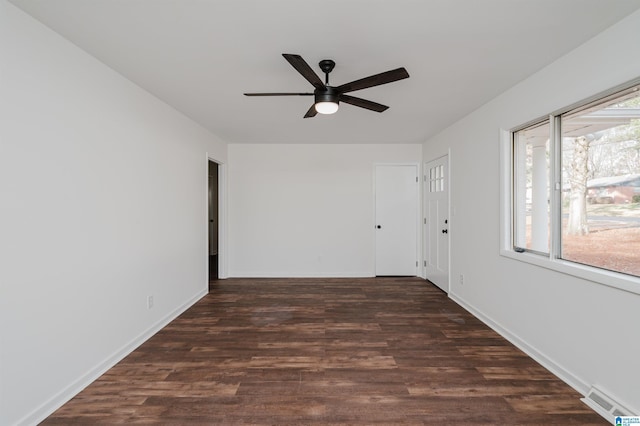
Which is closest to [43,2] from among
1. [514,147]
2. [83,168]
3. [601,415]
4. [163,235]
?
[83,168]

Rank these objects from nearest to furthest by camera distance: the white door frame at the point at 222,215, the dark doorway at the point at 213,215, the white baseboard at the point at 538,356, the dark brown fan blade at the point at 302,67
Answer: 1. the dark brown fan blade at the point at 302,67
2. the white baseboard at the point at 538,356
3. the white door frame at the point at 222,215
4. the dark doorway at the point at 213,215

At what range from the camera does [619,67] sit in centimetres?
178

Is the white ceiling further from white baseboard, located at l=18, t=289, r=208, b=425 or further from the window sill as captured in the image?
white baseboard, located at l=18, t=289, r=208, b=425

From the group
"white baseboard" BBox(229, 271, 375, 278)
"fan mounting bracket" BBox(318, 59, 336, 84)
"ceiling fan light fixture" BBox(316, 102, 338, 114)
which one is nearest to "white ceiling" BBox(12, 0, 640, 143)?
"fan mounting bracket" BBox(318, 59, 336, 84)

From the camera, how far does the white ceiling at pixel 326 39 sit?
5.38 feet

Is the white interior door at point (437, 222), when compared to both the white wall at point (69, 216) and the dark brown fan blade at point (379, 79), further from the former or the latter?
the white wall at point (69, 216)

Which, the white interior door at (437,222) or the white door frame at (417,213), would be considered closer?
the white interior door at (437,222)

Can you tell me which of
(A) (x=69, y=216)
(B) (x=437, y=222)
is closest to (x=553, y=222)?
(B) (x=437, y=222)

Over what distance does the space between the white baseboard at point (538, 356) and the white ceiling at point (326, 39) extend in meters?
2.27

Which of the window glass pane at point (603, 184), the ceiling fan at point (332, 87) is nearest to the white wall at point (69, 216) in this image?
the ceiling fan at point (332, 87)

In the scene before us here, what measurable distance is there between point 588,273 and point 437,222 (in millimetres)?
2634

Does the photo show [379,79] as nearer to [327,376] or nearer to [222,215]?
[327,376]

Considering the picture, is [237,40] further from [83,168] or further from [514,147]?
[514,147]

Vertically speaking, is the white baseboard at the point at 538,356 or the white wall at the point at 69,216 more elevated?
the white wall at the point at 69,216
